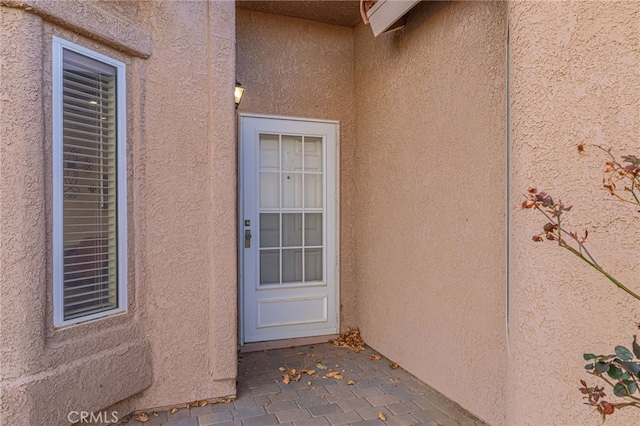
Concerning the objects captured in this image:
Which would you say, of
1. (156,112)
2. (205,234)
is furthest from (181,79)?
(205,234)

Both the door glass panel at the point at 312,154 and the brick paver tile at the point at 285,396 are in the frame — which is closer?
the brick paver tile at the point at 285,396

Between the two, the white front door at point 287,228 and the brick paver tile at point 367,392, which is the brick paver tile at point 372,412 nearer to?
the brick paver tile at point 367,392

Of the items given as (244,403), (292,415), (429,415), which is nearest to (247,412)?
(244,403)

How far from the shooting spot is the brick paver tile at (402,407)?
3.46 m

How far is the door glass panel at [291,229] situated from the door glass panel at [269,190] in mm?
223

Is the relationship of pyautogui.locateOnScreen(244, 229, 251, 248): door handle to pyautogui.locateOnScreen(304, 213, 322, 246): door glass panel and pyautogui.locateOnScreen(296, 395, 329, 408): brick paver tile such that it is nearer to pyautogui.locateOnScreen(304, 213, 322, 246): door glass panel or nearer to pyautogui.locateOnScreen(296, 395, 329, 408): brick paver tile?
pyautogui.locateOnScreen(304, 213, 322, 246): door glass panel

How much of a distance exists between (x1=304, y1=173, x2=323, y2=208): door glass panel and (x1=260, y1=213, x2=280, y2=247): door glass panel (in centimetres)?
47

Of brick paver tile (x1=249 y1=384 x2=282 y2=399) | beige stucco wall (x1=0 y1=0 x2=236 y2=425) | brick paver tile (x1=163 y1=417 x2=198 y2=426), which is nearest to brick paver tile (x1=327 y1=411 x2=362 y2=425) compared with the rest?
brick paver tile (x1=249 y1=384 x2=282 y2=399)

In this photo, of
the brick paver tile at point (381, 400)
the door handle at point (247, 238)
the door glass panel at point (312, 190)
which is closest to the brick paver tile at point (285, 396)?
the brick paver tile at point (381, 400)

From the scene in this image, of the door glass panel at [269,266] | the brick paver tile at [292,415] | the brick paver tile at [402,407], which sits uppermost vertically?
the door glass panel at [269,266]

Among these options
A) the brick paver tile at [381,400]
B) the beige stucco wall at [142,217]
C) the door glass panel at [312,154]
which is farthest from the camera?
the door glass panel at [312,154]

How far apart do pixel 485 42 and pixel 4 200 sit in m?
3.63

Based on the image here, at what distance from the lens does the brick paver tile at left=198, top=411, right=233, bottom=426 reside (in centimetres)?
326

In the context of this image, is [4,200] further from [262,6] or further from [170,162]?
[262,6]
